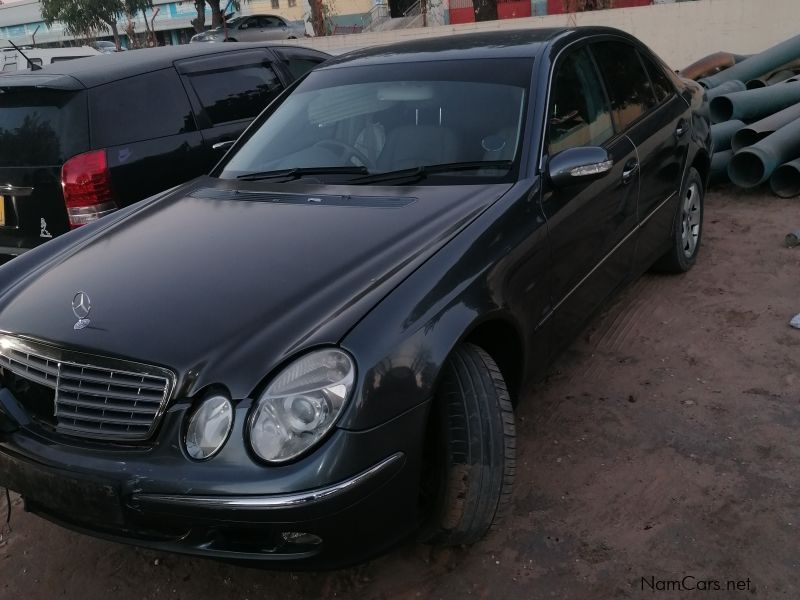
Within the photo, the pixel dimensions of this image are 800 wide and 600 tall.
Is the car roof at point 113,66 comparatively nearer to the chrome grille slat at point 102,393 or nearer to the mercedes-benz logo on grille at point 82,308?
the mercedes-benz logo on grille at point 82,308

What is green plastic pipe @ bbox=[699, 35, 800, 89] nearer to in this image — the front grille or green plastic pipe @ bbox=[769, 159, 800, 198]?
green plastic pipe @ bbox=[769, 159, 800, 198]

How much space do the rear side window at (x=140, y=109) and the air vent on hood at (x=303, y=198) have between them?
146 centimetres

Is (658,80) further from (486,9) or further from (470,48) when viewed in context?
(486,9)

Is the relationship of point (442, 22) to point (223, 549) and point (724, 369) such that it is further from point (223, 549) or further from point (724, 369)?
point (223, 549)

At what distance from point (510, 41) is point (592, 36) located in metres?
0.58

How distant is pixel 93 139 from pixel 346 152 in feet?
6.39

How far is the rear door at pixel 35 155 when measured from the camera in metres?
4.48

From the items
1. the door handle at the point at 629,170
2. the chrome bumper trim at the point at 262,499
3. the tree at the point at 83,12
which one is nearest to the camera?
the chrome bumper trim at the point at 262,499

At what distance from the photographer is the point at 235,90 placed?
5.66 meters

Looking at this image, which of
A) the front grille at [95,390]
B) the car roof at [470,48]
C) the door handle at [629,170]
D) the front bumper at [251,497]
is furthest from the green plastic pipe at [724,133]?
the front grille at [95,390]

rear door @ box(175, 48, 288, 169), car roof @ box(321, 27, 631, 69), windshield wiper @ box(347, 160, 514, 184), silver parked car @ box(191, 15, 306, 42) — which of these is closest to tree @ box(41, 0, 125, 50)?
silver parked car @ box(191, 15, 306, 42)

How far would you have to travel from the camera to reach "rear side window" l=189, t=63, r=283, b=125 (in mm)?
5383

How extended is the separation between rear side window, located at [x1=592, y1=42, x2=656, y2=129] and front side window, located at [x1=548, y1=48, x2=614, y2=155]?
130 mm

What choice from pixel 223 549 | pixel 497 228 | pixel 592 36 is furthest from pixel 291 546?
pixel 592 36
